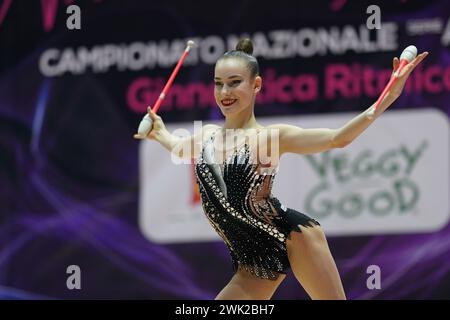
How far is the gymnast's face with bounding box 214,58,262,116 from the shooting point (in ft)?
13.5

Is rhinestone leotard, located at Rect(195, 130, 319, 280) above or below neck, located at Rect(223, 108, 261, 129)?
below

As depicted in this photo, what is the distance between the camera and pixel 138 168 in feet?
22.4

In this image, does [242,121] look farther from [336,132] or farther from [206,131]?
[336,132]

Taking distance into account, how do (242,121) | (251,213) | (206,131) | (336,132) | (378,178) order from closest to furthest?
(336,132)
(251,213)
(242,121)
(206,131)
(378,178)

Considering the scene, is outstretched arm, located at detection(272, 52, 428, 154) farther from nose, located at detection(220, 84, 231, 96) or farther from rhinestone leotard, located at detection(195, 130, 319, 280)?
nose, located at detection(220, 84, 231, 96)

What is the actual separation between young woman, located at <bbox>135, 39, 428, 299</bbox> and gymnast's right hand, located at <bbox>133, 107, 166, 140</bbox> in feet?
1.32

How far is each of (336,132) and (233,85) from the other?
59cm

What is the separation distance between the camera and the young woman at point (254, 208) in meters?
4.00

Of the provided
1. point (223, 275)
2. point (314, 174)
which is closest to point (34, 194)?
point (223, 275)

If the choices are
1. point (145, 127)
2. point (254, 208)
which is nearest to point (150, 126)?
point (145, 127)

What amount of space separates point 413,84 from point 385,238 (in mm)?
1079

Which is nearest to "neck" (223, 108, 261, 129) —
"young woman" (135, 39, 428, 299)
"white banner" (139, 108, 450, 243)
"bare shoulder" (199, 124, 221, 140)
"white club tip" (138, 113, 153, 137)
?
"young woman" (135, 39, 428, 299)

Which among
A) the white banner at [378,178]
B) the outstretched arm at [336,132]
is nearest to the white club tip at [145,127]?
the outstretched arm at [336,132]

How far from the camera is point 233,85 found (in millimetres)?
4137
